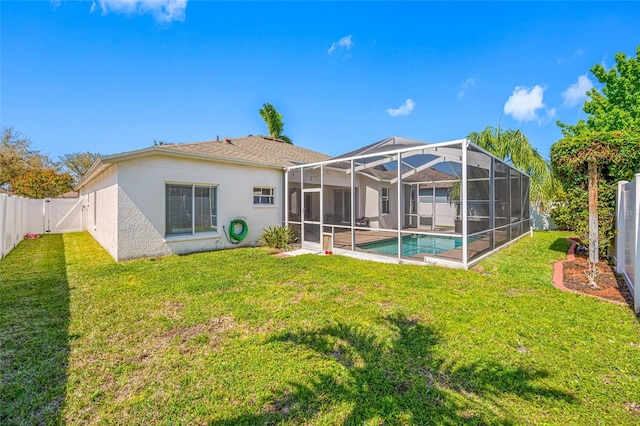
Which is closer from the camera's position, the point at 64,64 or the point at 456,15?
the point at 456,15

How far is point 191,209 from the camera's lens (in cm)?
973

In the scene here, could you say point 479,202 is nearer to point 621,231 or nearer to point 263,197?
point 621,231

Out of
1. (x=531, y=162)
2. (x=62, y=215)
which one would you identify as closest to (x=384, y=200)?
(x=531, y=162)

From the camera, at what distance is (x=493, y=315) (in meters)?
4.37

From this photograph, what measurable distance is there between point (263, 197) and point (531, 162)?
15.6 meters

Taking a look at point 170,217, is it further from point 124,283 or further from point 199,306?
point 199,306

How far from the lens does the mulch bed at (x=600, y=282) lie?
5.18m

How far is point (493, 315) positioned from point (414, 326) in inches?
55.6

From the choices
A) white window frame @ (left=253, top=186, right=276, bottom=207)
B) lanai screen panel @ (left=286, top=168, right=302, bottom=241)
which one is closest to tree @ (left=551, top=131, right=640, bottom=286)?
lanai screen panel @ (left=286, top=168, right=302, bottom=241)

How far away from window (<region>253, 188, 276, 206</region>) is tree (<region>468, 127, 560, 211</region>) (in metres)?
13.0

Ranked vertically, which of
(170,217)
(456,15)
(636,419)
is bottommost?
(636,419)

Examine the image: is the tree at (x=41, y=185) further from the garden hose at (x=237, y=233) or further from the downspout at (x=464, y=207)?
the downspout at (x=464, y=207)

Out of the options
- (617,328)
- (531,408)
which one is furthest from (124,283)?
(617,328)

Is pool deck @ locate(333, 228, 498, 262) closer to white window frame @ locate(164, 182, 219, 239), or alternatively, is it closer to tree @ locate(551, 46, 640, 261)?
tree @ locate(551, 46, 640, 261)
